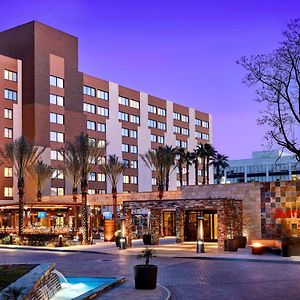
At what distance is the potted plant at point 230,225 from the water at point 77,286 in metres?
15.6

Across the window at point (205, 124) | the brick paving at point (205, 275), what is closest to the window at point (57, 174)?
the brick paving at point (205, 275)

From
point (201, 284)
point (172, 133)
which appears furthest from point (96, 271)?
point (172, 133)

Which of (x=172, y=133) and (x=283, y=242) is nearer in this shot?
(x=283, y=242)

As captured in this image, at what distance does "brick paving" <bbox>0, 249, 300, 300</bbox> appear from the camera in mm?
17297

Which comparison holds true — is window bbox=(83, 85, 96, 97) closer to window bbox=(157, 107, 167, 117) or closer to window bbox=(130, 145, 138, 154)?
window bbox=(130, 145, 138, 154)

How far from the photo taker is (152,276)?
17750 millimetres

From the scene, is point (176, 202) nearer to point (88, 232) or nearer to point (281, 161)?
point (88, 232)

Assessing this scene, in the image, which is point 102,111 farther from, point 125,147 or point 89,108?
point 125,147

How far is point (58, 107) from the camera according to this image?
3100 inches

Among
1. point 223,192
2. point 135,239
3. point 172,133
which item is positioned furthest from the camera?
point 172,133

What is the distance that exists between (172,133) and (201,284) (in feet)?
287

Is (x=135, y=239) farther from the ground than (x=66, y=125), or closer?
closer

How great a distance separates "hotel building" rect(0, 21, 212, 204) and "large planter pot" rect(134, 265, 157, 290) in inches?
2161

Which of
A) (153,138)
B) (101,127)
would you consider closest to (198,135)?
(153,138)
